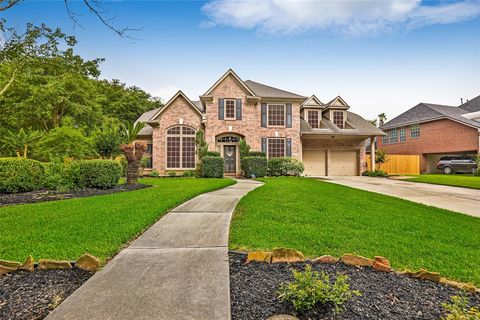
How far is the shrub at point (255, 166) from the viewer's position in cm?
1517

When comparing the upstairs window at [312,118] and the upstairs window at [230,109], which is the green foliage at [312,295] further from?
the upstairs window at [312,118]

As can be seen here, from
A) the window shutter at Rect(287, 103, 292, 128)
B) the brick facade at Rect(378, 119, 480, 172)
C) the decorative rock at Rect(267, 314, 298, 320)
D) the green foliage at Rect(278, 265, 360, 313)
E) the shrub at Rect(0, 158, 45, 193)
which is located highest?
the window shutter at Rect(287, 103, 292, 128)

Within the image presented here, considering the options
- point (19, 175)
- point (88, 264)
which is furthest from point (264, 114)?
point (88, 264)

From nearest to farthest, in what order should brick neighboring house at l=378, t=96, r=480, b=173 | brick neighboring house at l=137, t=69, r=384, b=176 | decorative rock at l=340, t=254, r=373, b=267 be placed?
decorative rock at l=340, t=254, r=373, b=267, brick neighboring house at l=137, t=69, r=384, b=176, brick neighboring house at l=378, t=96, r=480, b=173

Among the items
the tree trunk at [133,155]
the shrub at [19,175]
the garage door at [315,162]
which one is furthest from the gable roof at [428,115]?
the shrub at [19,175]

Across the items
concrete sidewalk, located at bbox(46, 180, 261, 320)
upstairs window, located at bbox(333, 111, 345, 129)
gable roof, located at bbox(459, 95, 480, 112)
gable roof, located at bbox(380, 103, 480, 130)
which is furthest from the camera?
gable roof, located at bbox(459, 95, 480, 112)

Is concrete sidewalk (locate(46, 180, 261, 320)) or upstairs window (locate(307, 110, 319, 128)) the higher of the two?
upstairs window (locate(307, 110, 319, 128))

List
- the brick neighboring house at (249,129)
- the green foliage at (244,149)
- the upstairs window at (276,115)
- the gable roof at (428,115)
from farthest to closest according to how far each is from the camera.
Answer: the gable roof at (428,115) → the upstairs window at (276,115) → the brick neighboring house at (249,129) → the green foliage at (244,149)

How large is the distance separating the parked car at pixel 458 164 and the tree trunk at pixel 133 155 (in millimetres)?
23421

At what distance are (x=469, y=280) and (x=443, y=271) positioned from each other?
23cm

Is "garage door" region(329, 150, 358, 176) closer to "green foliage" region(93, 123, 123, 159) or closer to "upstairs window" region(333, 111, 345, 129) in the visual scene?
"upstairs window" region(333, 111, 345, 129)

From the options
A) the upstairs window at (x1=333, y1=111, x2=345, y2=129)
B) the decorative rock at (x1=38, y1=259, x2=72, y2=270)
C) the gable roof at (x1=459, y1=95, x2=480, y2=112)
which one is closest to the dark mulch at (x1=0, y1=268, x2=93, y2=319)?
the decorative rock at (x1=38, y1=259, x2=72, y2=270)

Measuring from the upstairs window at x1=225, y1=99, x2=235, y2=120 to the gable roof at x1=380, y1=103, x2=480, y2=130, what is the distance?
18509 mm

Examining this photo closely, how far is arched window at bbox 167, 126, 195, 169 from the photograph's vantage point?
1688cm
